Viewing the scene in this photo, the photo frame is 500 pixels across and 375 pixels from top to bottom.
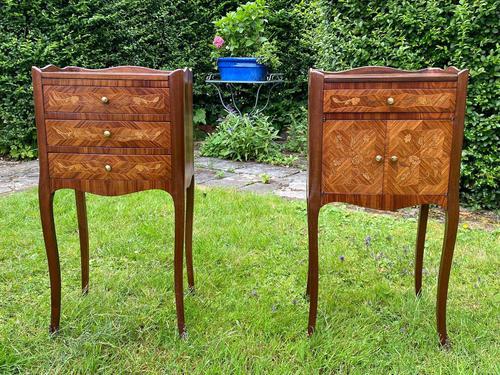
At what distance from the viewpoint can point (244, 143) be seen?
5184 millimetres

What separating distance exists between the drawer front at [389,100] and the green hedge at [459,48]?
1.81 metres

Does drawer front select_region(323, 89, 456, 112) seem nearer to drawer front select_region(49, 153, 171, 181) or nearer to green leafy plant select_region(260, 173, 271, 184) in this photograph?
drawer front select_region(49, 153, 171, 181)

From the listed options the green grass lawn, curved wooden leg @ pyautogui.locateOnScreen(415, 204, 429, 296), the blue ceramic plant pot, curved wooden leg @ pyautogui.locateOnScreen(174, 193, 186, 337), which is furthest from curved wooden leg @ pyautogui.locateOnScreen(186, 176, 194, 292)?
the blue ceramic plant pot

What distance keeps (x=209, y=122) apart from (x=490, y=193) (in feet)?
12.5

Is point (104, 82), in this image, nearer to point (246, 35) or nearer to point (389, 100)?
point (389, 100)

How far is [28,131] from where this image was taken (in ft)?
16.3

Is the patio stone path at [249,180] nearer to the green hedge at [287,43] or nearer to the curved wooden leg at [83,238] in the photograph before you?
the green hedge at [287,43]

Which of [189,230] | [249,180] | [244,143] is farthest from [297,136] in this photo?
[189,230]

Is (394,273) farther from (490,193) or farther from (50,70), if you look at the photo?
(50,70)

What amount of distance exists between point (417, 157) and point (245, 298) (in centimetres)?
97

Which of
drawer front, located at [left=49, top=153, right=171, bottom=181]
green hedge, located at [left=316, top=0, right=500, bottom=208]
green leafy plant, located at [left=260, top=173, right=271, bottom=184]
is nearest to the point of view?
drawer front, located at [left=49, top=153, right=171, bottom=181]

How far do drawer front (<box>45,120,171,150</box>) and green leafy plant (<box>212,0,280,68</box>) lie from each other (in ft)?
12.5

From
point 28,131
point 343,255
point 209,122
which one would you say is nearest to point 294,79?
point 209,122

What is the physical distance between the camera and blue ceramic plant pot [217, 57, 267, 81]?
5328 mm
